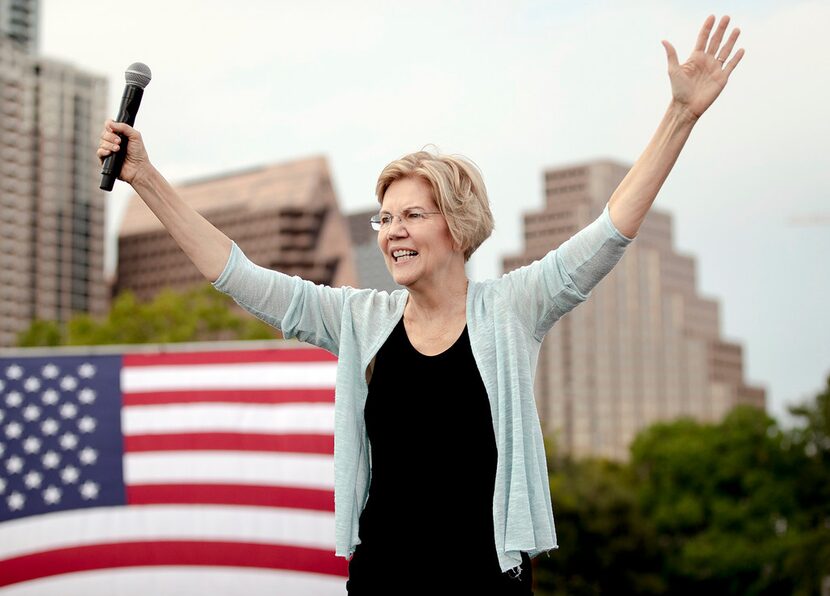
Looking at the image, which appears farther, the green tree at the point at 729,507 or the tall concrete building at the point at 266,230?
the tall concrete building at the point at 266,230

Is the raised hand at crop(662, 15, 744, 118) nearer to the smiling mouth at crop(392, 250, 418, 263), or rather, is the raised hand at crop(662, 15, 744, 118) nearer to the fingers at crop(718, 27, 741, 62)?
the fingers at crop(718, 27, 741, 62)

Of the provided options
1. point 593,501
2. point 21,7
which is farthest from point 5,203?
point 593,501

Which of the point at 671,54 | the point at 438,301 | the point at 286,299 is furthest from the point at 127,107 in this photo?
the point at 671,54

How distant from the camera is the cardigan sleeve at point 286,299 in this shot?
338 cm

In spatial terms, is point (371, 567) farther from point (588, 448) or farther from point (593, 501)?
point (588, 448)

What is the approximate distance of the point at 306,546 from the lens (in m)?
11.4

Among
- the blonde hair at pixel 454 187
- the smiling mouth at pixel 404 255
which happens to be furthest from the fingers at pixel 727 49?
the smiling mouth at pixel 404 255

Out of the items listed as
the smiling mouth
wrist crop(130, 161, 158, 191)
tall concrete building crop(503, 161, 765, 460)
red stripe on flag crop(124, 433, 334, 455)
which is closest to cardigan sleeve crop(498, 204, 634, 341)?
the smiling mouth

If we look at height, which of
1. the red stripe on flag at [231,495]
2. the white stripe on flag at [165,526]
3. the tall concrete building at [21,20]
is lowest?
the white stripe on flag at [165,526]

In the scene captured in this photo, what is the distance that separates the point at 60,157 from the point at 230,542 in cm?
10105

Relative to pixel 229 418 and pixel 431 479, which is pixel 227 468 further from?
pixel 431 479

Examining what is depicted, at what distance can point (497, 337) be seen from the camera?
A: 323cm

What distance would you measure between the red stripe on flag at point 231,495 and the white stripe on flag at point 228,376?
41.4 inches

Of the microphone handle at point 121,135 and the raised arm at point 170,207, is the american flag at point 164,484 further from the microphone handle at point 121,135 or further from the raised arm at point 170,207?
the microphone handle at point 121,135
